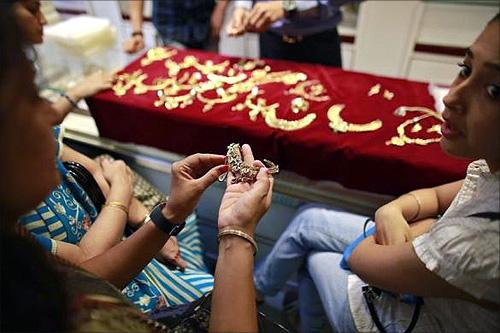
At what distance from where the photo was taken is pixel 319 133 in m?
1.13

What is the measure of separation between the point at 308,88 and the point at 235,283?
90 centimetres

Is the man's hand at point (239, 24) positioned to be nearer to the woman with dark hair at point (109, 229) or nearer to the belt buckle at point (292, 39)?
the belt buckle at point (292, 39)

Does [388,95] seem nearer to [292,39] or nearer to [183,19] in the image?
[292,39]

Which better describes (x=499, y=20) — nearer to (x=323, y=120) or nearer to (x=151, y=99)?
(x=323, y=120)

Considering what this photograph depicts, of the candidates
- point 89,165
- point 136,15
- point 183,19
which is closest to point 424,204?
point 89,165

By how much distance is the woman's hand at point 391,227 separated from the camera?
2.73ft

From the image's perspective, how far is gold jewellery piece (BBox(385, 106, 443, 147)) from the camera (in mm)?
1075

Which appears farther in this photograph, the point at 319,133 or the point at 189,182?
the point at 319,133

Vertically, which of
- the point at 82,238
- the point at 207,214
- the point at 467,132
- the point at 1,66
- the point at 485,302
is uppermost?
the point at 1,66

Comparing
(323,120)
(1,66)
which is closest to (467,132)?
(323,120)

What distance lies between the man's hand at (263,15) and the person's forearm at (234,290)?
1058 mm

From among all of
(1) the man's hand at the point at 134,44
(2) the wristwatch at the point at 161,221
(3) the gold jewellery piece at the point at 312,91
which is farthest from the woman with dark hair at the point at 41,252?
(1) the man's hand at the point at 134,44

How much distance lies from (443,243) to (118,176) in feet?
2.82

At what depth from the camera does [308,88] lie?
1.35m
